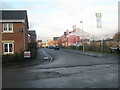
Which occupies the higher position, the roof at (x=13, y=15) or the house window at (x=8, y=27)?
the roof at (x=13, y=15)

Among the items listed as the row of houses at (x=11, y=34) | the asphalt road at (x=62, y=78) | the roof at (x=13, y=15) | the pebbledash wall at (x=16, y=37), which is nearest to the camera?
the asphalt road at (x=62, y=78)

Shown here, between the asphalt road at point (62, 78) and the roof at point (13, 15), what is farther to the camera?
the roof at point (13, 15)

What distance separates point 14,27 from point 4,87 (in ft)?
56.4

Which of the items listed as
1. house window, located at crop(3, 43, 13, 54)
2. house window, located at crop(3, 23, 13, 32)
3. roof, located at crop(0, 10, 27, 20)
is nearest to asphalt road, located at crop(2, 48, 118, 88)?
house window, located at crop(3, 43, 13, 54)

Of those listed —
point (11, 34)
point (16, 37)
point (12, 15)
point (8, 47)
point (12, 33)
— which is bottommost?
point (8, 47)

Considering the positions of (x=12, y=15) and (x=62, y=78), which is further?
(x=12, y=15)

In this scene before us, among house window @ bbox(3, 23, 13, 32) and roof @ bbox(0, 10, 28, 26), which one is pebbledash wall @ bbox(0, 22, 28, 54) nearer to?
house window @ bbox(3, 23, 13, 32)

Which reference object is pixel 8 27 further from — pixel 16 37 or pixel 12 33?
pixel 16 37

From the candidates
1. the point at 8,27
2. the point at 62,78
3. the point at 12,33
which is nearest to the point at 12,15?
the point at 8,27

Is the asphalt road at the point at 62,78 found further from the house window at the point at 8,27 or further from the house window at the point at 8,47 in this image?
the house window at the point at 8,27

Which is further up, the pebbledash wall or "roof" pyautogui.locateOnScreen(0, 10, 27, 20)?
"roof" pyautogui.locateOnScreen(0, 10, 27, 20)

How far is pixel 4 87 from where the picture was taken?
281 inches

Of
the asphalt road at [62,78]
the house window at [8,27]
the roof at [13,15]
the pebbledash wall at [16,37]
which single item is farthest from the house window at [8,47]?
the asphalt road at [62,78]

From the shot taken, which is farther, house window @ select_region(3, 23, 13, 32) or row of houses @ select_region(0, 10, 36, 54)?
house window @ select_region(3, 23, 13, 32)
